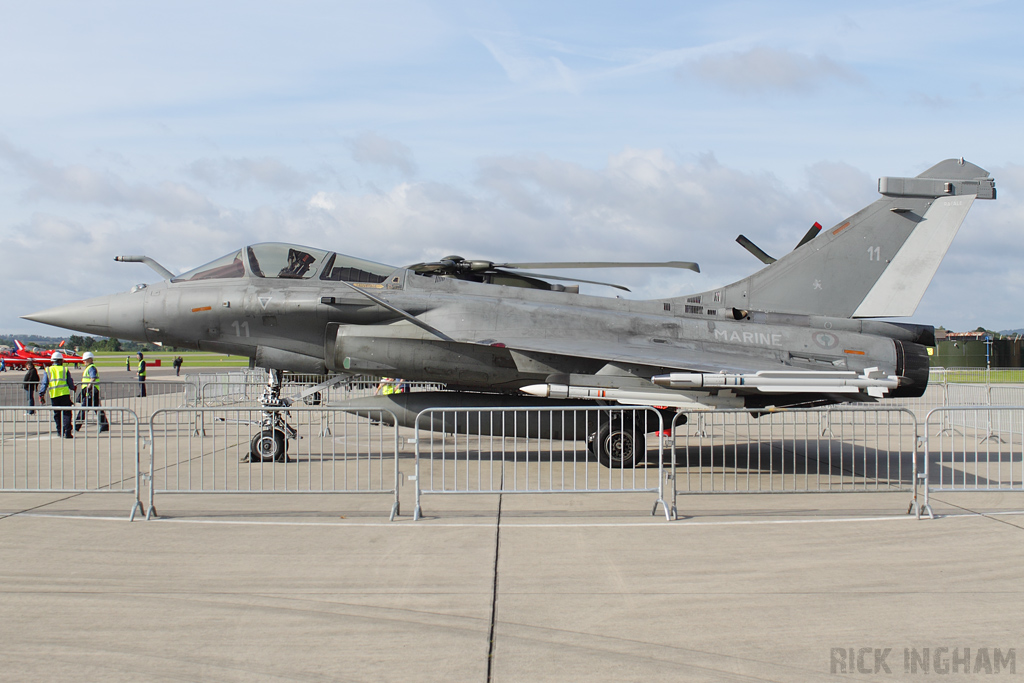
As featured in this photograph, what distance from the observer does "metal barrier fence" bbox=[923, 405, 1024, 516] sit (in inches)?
300

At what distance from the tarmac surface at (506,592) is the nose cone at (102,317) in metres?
3.43

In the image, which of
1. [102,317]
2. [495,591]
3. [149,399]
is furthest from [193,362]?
[495,591]

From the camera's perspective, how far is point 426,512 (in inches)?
286

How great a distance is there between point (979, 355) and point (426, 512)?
180ft

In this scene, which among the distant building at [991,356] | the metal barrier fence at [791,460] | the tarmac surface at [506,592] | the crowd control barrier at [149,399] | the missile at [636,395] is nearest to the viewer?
the tarmac surface at [506,592]

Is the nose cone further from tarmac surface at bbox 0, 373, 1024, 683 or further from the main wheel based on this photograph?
→ tarmac surface at bbox 0, 373, 1024, 683

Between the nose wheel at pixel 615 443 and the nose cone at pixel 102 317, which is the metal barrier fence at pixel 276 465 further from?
the nose wheel at pixel 615 443

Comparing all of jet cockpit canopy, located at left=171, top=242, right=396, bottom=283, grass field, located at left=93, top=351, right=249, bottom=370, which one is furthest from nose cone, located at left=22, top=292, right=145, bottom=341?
grass field, located at left=93, top=351, right=249, bottom=370

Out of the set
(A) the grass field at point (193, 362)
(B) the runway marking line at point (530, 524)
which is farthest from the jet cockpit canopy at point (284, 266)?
(A) the grass field at point (193, 362)

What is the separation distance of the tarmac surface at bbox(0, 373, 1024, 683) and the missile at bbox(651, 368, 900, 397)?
5.45 feet

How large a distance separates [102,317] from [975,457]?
447 inches

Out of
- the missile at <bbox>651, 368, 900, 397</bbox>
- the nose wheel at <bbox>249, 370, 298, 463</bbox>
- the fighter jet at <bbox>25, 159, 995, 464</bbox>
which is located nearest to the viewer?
the missile at <bbox>651, 368, 900, 397</bbox>

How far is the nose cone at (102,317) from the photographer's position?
33.7ft

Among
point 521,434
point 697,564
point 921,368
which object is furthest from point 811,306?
point 697,564
